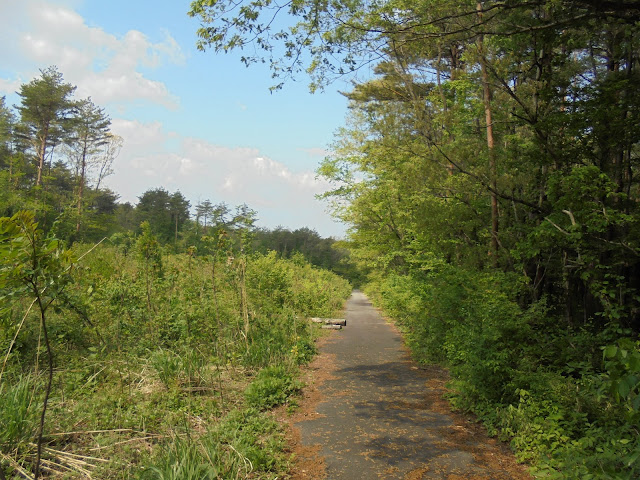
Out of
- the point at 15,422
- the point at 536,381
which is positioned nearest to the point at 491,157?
the point at 536,381

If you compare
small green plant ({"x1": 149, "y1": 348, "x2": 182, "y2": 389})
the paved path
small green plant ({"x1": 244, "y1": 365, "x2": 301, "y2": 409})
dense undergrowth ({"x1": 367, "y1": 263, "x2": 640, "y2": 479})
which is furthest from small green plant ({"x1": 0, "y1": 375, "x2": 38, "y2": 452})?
dense undergrowth ({"x1": 367, "y1": 263, "x2": 640, "y2": 479})

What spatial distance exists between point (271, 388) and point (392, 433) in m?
1.95

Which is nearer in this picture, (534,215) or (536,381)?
(536,381)

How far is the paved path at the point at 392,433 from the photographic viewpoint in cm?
426

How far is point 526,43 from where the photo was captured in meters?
7.73

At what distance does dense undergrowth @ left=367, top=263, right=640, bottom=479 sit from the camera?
3861 mm

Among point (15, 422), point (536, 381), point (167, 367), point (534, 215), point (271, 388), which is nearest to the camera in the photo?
point (15, 422)

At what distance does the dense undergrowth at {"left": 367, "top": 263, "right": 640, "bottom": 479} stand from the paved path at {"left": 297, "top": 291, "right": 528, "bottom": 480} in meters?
0.38

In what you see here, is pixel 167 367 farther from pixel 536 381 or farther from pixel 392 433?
pixel 536 381

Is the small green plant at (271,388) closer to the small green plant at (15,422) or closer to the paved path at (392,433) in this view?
the paved path at (392,433)

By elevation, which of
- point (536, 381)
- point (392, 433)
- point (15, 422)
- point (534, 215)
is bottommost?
point (392, 433)

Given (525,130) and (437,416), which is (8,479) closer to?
(437,416)

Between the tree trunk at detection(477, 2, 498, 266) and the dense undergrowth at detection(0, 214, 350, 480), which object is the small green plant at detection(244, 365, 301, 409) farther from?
the tree trunk at detection(477, 2, 498, 266)

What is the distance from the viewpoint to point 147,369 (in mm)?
6266
